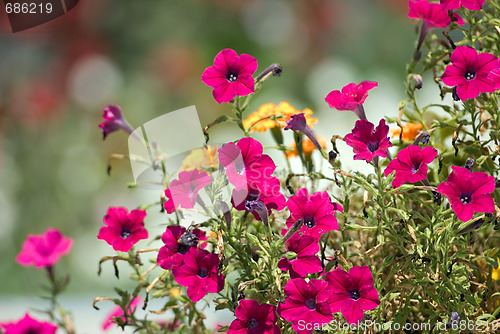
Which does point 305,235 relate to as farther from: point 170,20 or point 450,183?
point 170,20

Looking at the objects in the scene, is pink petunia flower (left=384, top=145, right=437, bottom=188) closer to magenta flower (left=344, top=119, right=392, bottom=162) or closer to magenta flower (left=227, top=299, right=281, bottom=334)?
magenta flower (left=344, top=119, right=392, bottom=162)

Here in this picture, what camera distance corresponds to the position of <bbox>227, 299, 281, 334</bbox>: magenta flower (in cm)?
82

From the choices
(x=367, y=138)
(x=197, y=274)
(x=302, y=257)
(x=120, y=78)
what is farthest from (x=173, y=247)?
(x=120, y=78)

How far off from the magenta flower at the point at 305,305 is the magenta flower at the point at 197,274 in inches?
3.6

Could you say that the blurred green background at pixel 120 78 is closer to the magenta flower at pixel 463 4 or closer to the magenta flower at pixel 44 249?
the magenta flower at pixel 44 249

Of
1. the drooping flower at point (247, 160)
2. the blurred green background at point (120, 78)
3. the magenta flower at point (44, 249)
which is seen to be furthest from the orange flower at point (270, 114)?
the blurred green background at point (120, 78)

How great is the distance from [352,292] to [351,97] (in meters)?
0.25

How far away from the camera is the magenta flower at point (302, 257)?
80cm

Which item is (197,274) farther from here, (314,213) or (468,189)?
(468,189)

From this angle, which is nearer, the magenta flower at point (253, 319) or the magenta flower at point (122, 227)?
the magenta flower at point (253, 319)

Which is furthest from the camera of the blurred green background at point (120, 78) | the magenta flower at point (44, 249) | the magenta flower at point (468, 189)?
the blurred green background at point (120, 78)

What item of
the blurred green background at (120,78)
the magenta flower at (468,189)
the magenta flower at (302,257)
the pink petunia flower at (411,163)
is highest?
the blurred green background at (120,78)

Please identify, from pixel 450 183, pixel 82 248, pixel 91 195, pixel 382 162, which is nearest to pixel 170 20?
pixel 91 195

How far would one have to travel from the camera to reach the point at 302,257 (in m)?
0.81
